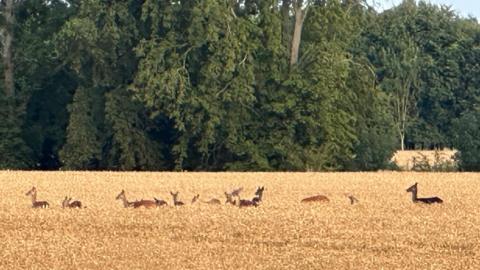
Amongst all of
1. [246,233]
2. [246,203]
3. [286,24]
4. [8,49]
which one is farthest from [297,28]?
[246,233]

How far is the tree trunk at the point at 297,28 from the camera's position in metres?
46.7

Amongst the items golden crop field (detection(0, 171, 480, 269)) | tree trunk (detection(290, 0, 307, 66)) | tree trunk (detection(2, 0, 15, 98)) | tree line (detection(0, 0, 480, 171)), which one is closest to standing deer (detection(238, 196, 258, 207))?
golden crop field (detection(0, 171, 480, 269))

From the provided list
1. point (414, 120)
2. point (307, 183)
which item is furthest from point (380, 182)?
point (414, 120)

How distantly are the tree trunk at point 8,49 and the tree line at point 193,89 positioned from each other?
0.23 feet

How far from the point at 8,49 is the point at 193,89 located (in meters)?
9.38

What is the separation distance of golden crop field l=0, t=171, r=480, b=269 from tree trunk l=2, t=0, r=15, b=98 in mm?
18361

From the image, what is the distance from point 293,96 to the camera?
4481 cm

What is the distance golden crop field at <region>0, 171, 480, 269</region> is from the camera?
1569 cm

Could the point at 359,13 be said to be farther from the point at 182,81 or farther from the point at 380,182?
the point at 380,182

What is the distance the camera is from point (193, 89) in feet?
145

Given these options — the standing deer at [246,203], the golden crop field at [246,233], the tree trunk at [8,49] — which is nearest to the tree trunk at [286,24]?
the tree trunk at [8,49]

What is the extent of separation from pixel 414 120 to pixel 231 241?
6197 centimetres

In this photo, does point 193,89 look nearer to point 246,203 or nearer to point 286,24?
point 286,24

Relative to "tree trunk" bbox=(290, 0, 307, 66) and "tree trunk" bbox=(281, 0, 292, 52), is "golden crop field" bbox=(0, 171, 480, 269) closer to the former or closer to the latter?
"tree trunk" bbox=(290, 0, 307, 66)
